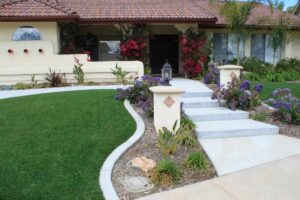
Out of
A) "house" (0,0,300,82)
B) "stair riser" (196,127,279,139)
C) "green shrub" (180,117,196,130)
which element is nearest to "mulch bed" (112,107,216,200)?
"stair riser" (196,127,279,139)

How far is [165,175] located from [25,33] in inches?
419

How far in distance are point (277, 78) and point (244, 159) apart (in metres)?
10.6

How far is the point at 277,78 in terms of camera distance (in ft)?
47.0

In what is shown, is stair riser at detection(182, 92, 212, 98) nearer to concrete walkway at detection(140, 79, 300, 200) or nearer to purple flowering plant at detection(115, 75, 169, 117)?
purple flowering plant at detection(115, 75, 169, 117)

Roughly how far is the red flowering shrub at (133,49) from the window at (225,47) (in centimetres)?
470

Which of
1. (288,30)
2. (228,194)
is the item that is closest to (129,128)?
(228,194)

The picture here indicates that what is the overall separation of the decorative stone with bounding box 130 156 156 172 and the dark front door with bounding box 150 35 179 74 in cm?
1191

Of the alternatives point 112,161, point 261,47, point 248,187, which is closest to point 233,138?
point 248,187

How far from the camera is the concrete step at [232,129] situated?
6082 mm

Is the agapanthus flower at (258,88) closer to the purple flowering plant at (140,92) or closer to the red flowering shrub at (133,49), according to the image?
the purple flowering plant at (140,92)

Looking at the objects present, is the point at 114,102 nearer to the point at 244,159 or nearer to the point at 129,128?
the point at 129,128

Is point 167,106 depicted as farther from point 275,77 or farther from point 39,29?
point 275,77

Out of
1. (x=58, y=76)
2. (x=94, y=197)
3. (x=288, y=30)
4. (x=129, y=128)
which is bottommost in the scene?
(x=94, y=197)

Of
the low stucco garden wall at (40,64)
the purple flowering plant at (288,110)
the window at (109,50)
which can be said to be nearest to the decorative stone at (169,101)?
the purple flowering plant at (288,110)
